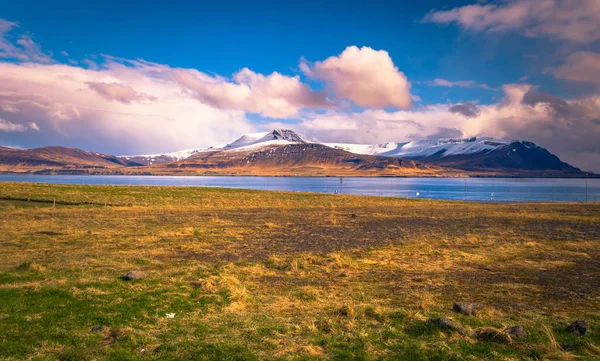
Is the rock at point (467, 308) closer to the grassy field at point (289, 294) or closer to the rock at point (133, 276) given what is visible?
the grassy field at point (289, 294)

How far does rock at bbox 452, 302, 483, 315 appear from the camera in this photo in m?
10.5

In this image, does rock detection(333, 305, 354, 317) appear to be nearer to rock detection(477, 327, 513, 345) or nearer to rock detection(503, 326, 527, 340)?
rock detection(477, 327, 513, 345)

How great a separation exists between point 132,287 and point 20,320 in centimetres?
343

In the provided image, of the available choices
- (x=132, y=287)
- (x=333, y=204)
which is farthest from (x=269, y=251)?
(x=333, y=204)

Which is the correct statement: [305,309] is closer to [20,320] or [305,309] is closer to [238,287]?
[238,287]

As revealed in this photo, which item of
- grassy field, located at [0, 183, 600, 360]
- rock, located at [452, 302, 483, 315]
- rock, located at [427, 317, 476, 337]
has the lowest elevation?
grassy field, located at [0, 183, 600, 360]

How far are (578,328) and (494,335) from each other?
2071mm

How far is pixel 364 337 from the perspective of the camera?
8922 mm

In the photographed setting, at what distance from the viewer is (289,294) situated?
1261 cm

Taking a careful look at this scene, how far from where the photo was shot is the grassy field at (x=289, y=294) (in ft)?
27.5

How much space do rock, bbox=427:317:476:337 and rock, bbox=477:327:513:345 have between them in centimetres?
18

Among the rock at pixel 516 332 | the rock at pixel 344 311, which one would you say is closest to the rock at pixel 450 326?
the rock at pixel 516 332

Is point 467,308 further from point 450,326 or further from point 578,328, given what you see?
point 578,328

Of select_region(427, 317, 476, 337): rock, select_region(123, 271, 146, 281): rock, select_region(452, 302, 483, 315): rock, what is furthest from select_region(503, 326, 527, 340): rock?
select_region(123, 271, 146, 281): rock
